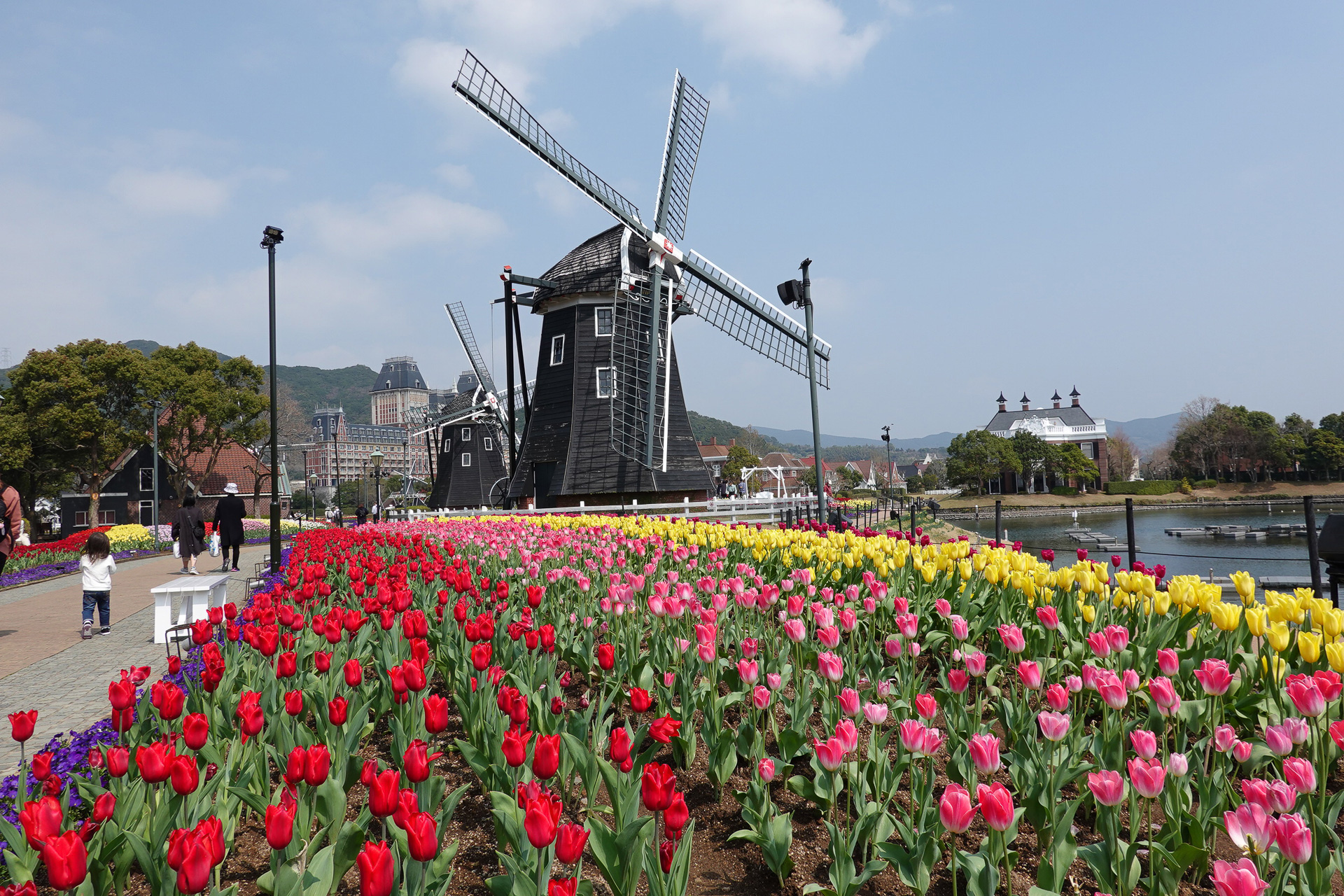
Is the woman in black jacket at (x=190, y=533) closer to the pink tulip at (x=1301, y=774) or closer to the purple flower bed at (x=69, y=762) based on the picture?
the purple flower bed at (x=69, y=762)

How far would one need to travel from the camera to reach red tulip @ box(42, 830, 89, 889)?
1.72 m

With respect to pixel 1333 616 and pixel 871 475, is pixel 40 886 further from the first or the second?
pixel 871 475

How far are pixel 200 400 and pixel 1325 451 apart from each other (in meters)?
87.2

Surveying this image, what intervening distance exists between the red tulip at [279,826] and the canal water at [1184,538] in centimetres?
1599

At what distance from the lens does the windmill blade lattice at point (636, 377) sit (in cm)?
2194

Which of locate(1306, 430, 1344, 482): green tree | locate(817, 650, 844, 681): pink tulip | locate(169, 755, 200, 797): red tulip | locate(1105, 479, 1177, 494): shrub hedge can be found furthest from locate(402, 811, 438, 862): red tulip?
locate(1306, 430, 1344, 482): green tree

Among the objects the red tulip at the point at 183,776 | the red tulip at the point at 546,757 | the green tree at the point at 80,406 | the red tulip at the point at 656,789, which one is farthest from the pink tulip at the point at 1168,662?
the green tree at the point at 80,406

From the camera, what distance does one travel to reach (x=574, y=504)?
22562mm

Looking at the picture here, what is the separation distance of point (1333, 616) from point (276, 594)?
593 cm

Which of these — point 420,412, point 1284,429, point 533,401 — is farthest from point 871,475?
point 533,401

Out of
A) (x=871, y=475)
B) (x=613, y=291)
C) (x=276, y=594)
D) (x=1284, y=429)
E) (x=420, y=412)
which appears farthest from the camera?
(x=871, y=475)

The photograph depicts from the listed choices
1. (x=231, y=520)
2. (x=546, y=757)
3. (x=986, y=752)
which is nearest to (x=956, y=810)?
(x=986, y=752)

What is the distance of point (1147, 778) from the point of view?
195 cm

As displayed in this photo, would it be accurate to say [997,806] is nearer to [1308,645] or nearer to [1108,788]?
[1108,788]
